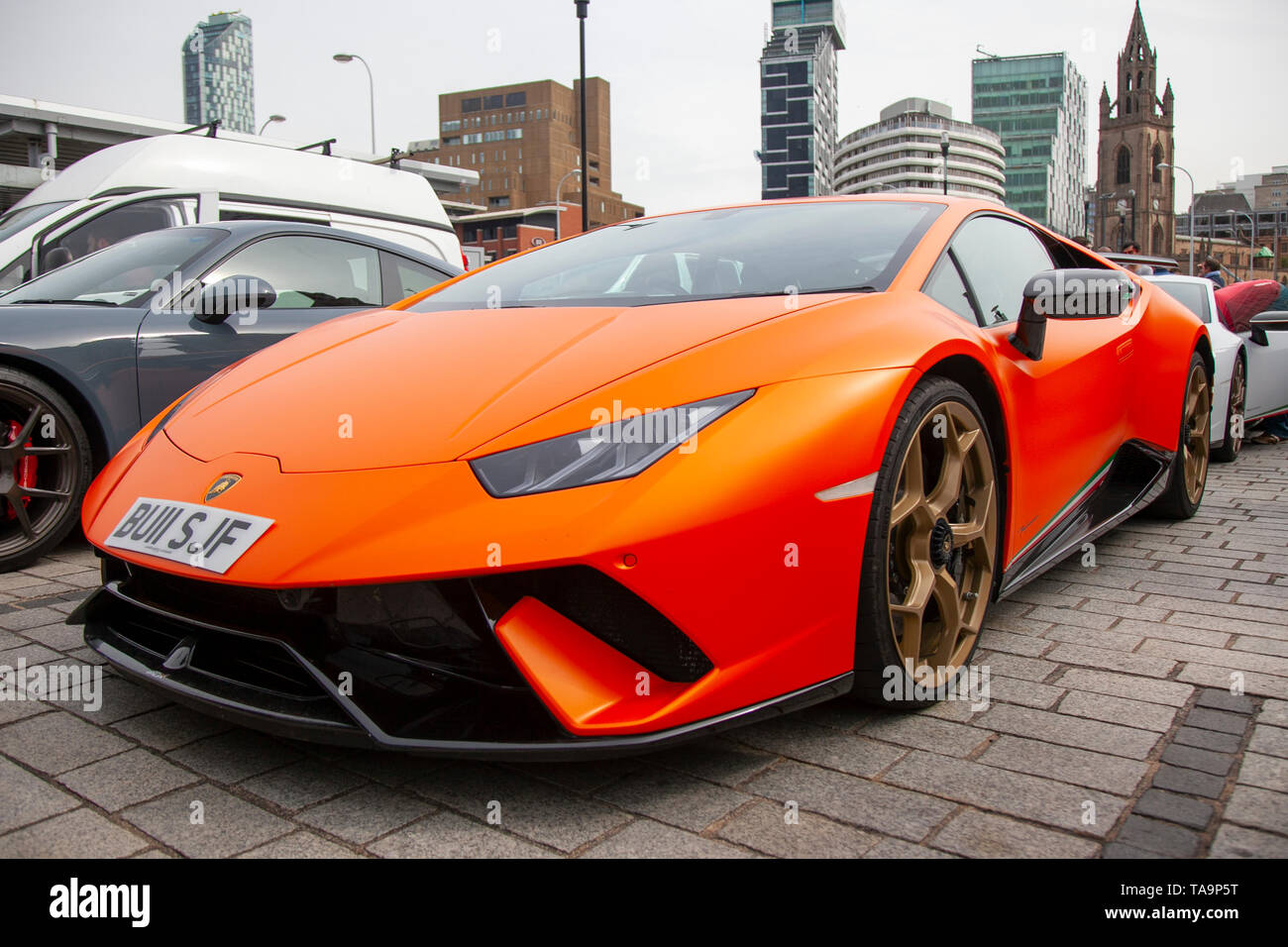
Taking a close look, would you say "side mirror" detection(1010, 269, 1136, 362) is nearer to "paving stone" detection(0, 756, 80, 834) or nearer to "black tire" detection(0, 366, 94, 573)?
"paving stone" detection(0, 756, 80, 834)

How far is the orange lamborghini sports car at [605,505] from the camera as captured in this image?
176cm

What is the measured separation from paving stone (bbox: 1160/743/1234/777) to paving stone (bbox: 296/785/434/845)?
1500 mm

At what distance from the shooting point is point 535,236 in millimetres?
80062

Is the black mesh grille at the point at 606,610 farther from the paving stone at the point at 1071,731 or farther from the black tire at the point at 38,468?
the black tire at the point at 38,468

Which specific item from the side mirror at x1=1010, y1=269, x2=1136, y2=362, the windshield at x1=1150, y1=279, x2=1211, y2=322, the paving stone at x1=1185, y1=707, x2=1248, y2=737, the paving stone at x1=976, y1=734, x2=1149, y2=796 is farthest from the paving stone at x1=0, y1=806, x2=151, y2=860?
the windshield at x1=1150, y1=279, x2=1211, y2=322

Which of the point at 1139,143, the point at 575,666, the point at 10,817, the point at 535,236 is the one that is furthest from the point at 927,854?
the point at 1139,143

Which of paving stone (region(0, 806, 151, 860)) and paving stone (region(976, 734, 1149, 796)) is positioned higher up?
paving stone (region(0, 806, 151, 860))

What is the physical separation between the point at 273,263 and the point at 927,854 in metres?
4.03

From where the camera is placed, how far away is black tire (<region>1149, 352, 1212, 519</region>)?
428 cm

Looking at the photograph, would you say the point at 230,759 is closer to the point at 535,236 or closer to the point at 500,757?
the point at 500,757

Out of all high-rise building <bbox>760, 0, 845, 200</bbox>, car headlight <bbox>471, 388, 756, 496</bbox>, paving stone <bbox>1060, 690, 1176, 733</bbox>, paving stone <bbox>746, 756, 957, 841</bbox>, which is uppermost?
high-rise building <bbox>760, 0, 845, 200</bbox>

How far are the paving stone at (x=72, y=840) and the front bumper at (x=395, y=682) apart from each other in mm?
248

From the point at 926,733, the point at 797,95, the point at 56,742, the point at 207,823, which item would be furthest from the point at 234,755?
the point at 797,95

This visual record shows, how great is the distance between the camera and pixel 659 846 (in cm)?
174
